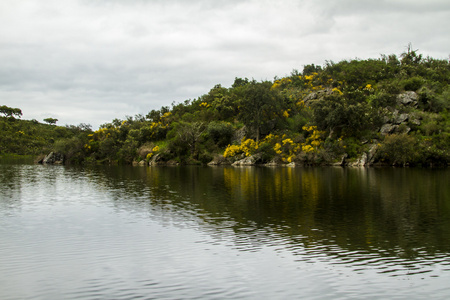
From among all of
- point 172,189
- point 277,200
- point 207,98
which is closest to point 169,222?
point 277,200

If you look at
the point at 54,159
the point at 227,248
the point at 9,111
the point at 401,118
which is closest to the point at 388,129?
the point at 401,118

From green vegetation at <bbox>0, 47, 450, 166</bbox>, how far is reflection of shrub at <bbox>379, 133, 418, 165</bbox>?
0.58ft

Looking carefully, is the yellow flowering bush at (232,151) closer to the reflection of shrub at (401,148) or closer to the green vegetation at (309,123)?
the green vegetation at (309,123)

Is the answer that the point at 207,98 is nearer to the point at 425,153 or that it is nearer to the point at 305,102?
the point at 305,102

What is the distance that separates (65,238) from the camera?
1878cm

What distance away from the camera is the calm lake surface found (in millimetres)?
11961

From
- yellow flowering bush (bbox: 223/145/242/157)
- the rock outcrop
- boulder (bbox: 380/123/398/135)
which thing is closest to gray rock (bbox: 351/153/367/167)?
boulder (bbox: 380/123/398/135)

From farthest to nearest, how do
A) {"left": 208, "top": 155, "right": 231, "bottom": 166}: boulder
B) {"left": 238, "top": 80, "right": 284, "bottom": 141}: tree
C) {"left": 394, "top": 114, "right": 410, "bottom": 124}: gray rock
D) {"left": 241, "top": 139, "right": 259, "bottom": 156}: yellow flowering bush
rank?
{"left": 208, "top": 155, "right": 231, "bottom": 166}: boulder → {"left": 238, "top": 80, "right": 284, "bottom": 141}: tree → {"left": 241, "top": 139, "right": 259, "bottom": 156}: yellow flowering bush → {"left": 394, "top": 114, "right": 410, "bottom": 124}: gray rock

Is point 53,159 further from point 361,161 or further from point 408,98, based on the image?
point 408,98

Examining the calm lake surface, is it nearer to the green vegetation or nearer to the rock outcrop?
the green vegetation

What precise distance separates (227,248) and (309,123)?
78.1m

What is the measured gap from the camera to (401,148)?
73.1 metres

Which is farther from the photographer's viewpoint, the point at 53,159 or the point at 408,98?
the point at 53,159

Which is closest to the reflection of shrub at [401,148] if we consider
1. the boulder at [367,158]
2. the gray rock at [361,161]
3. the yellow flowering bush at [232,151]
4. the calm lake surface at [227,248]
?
the boulder at [367,158]
